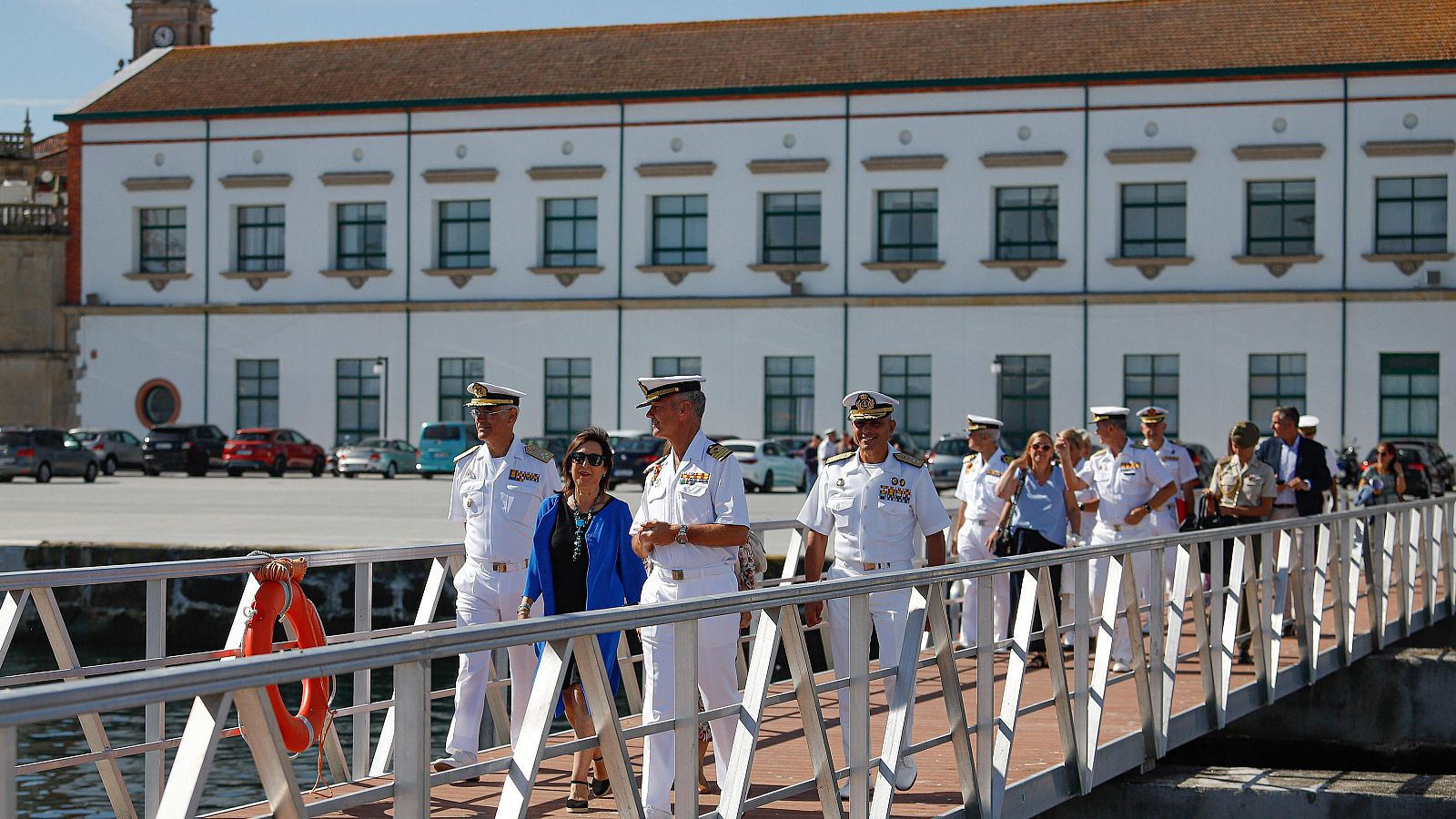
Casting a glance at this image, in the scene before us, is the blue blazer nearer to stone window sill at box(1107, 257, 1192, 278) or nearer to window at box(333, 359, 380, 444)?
stone window sill at box(1107, 257, 1192, 278)

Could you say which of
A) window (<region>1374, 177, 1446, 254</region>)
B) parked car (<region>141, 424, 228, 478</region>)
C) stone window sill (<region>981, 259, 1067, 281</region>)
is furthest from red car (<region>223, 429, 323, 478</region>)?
window (<region>1374, 177, 1446, 254</region>)

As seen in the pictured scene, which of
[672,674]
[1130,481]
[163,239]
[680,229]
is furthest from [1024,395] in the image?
[672,674]

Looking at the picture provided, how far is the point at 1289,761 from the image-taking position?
13.4m

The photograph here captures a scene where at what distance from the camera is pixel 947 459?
41844mm

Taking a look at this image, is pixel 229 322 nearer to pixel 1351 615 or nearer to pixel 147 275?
pixel 147 275

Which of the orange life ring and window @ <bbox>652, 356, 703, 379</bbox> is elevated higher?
window @ <bbox>652, 356, 703, 379</bbox>

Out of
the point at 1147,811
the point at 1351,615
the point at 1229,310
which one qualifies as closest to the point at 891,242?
the point at 1229,310

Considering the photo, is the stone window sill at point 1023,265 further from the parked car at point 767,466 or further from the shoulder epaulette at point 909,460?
the shoulder epaulette at point 909,460

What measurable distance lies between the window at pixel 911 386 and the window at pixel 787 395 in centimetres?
196

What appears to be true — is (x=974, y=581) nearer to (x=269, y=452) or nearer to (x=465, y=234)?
(x=269, y=452)

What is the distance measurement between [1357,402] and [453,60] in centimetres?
2570

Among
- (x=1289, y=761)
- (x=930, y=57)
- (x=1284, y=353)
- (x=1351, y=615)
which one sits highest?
(x=930, y=57)

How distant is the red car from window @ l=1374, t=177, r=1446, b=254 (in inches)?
1086

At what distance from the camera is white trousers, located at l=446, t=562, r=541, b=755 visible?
27.9ft
